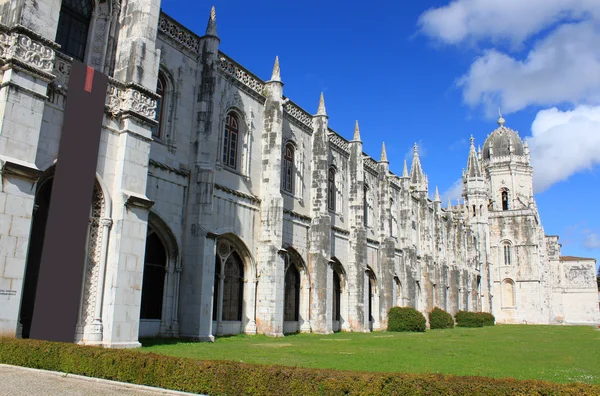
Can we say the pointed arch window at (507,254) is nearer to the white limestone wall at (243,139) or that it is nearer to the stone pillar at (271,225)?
the stone pillar at (271,225)

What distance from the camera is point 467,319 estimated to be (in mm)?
45312

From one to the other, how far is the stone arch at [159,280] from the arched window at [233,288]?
3174mm

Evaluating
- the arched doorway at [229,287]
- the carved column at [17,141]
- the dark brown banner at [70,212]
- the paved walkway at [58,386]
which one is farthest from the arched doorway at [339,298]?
the paved walkway at [58,386]

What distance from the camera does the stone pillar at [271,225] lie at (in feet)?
73.8

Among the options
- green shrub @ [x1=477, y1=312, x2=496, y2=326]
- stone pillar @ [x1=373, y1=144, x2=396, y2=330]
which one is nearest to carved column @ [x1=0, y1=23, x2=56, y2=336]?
stone pillar @ [x1=373, y1=144, x2=396, y2=330]

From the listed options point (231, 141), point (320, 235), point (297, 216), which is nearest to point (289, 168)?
point (297, 216)

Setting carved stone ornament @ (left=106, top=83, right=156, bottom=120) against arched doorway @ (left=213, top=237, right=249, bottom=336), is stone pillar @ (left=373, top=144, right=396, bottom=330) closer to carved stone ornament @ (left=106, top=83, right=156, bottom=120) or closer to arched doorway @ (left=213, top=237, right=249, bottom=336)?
arched doorway @ (left=213, top=237, right=249, bottom=336)

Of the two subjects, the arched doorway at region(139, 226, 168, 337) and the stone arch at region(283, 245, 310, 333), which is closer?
the arched doorway at region(139, 226, 168, 337)

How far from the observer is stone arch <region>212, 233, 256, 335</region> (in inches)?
833

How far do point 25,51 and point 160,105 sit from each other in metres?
7.16

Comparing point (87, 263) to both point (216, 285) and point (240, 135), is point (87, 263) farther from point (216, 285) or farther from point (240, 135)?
point (240, 135)

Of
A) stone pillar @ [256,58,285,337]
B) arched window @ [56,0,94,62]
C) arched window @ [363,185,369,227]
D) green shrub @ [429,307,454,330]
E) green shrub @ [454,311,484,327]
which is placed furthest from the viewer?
green shrub @ [454,311,484,327]

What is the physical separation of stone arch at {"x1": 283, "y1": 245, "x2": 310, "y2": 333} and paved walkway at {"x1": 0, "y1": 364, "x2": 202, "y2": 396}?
17.3m

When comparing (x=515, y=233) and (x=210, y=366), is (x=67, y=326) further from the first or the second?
(x=515, y=233)
